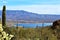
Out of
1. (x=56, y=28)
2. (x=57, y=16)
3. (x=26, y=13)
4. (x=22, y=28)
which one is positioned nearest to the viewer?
(x=22, y=28)

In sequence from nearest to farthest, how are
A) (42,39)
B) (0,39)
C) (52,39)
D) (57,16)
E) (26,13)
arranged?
(0,39), (42,39), (52,39), (57,16), (26,13)

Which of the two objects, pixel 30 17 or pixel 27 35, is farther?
pixel 30 17

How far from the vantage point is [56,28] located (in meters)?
25.9

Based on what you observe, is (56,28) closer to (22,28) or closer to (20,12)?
Answer: (22,28)

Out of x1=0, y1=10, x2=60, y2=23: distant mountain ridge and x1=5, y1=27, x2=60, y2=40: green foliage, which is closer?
x1=5, y1=27, x2=60, y2=40: green foliage

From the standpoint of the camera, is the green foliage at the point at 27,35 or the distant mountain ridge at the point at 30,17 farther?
the distant mountain ridge at the point at 30,17

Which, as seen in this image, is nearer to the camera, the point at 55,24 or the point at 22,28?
the point at 22,28

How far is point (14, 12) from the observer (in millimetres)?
42062

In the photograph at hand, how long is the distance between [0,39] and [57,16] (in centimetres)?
2969

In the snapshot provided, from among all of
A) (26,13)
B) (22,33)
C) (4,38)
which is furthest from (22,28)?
(26,13)

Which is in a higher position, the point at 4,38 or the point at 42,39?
the point at 4,38

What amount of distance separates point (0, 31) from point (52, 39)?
36.3ft

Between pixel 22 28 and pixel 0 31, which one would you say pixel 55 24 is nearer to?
pixel 22 28

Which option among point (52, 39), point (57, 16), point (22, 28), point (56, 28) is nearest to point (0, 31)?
point (52, 39)
